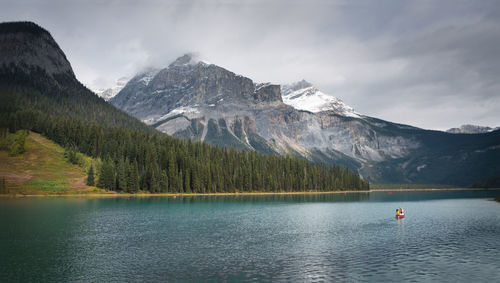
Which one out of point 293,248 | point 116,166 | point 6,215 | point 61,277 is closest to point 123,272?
point 61,277

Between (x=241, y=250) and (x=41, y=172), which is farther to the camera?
(x=41, y=172)

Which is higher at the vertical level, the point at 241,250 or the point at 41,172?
the point at 41,172

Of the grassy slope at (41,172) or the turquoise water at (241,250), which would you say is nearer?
the turquoise water at (241,250)

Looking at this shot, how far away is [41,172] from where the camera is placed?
525 ft

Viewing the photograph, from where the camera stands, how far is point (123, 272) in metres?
37.8

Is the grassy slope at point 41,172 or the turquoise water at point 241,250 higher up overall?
the grassy slope at point 41,172

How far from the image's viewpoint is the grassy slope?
→ 146875 millimetres

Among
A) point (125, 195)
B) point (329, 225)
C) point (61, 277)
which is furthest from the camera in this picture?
point (125, 195)

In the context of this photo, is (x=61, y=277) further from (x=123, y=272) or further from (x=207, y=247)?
(x=207, y=247)

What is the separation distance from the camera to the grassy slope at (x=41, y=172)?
146875 millimetres

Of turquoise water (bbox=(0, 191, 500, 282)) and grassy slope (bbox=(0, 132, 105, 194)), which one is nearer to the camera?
turquoise water (bbox=(0, 191, 500, 282))

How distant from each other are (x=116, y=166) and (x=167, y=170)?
87.5ft

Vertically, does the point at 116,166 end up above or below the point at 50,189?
above

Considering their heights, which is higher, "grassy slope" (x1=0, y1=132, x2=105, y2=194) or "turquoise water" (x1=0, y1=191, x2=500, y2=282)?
"grassy slope" (x1=0, y1=132, x2=105, y2=194)
